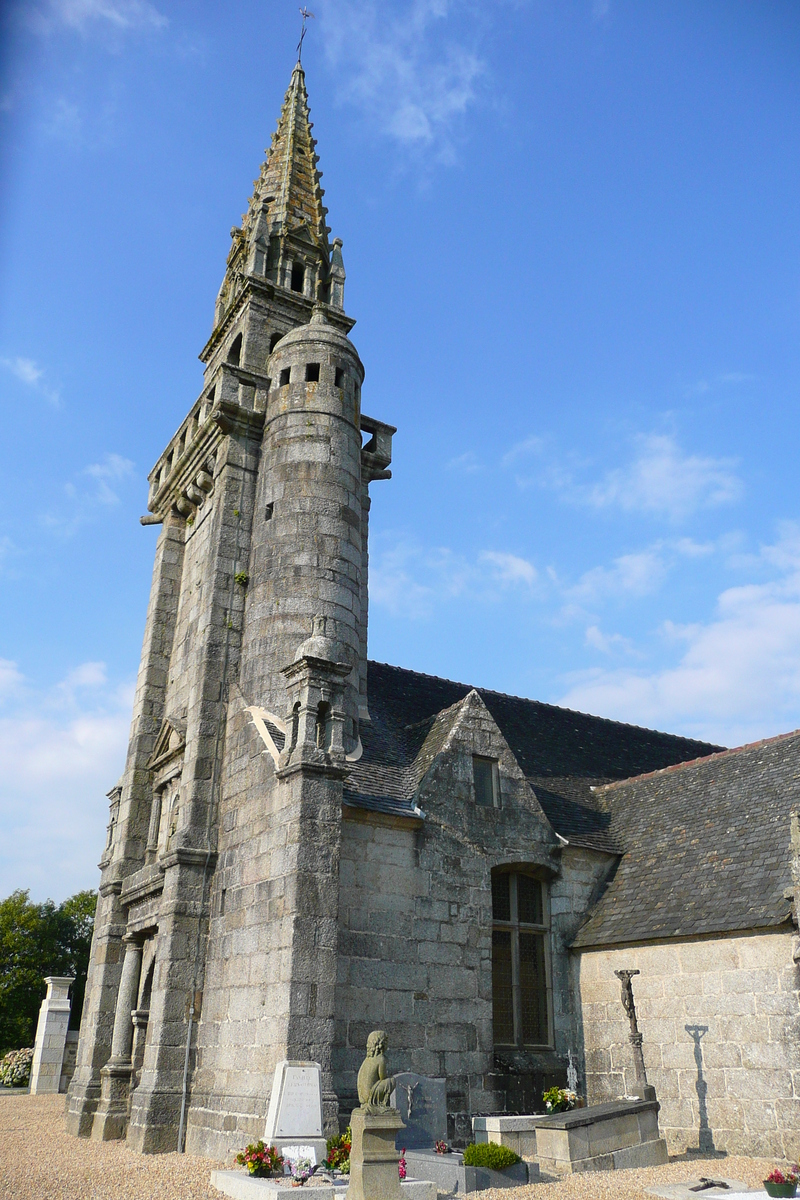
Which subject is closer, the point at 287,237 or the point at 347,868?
the point at 347,868

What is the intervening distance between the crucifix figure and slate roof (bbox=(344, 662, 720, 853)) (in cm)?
279

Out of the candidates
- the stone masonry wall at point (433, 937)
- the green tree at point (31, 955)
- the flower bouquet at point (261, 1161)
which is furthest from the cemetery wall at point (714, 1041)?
the green tree at point (31, 955)

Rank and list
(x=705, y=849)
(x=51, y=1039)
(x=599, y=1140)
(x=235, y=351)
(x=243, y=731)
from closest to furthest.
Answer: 1. (x=599, y=1140)
2. (x=243, y=731)
3. (x=705, y=849)
4. (x=235, y=351)
5. (x=51, y=1039)

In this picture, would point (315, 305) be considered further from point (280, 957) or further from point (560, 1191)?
point (560, 1191)

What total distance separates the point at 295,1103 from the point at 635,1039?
17.2ft

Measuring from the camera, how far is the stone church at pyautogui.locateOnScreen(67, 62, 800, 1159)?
1155 centimetres

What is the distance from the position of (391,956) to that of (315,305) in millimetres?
12844

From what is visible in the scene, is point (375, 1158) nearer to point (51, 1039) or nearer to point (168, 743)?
point (168, 743)

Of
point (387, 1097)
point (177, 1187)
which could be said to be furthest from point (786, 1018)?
point (177, 1187)

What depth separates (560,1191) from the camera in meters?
9.33

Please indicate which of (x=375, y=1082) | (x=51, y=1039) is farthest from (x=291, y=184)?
(x=51, y=1039)

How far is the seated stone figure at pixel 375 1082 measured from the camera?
26.2 feet

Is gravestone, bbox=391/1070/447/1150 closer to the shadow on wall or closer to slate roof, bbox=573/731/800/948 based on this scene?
the shadow on wall

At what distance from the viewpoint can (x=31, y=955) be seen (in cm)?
3981
